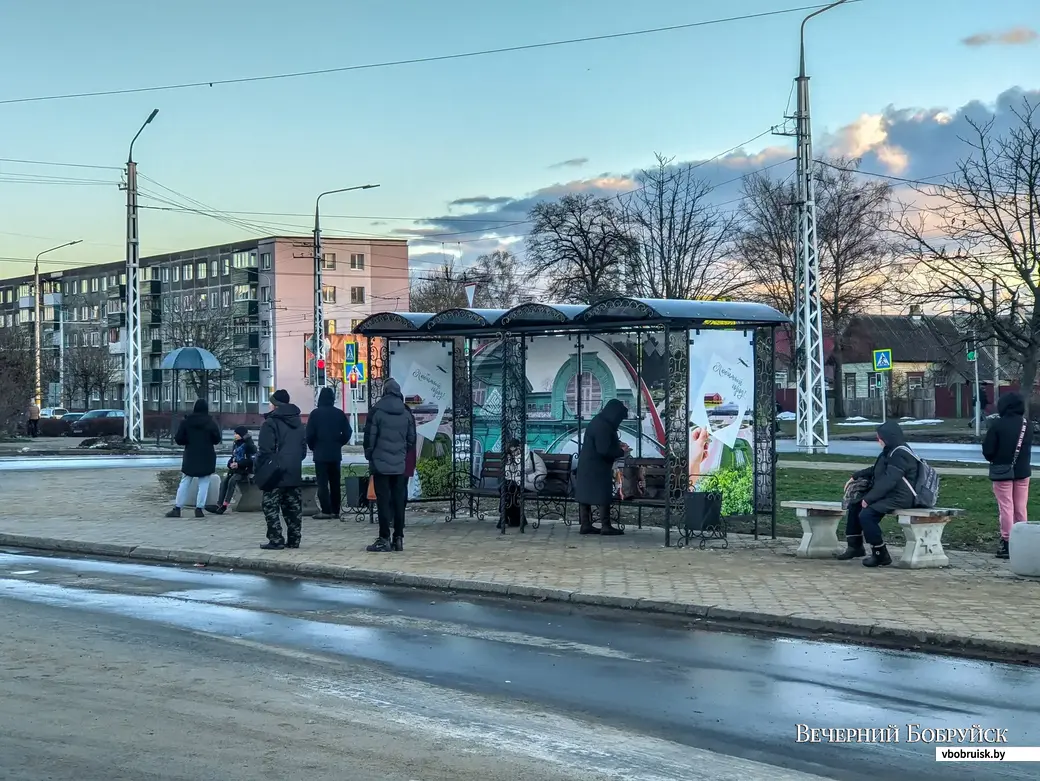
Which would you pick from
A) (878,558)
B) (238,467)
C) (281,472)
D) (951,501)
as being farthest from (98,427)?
(878,558)

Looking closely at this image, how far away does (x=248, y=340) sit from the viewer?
100 m

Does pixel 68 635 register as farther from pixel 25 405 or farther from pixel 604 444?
pixel 25 405

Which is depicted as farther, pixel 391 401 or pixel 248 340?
pixel 248 340

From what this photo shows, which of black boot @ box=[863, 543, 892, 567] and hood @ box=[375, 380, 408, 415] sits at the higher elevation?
hood @ box=[375, 380, 408, 415]

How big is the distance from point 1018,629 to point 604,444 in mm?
6783

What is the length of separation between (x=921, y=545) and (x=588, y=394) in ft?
19.3

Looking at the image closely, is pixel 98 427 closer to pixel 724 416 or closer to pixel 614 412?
pixel 614 412

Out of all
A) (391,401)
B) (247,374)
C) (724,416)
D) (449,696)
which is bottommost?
(449,696)

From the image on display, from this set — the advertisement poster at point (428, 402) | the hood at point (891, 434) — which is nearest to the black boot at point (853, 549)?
the hood at point (891, 434)

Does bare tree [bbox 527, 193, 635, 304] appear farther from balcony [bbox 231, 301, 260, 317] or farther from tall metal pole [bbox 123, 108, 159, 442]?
balcony [bbox 231, 301, 260, 317]

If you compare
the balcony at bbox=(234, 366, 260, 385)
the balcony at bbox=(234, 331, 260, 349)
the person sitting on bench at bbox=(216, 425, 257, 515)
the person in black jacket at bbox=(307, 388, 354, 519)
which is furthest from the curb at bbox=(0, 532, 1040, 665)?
the balcony at bbox=(234, 331, 260, 349)

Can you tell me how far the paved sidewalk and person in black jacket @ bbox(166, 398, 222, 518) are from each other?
1.42ft

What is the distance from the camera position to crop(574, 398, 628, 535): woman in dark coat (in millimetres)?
15414

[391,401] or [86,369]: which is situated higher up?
[86,369]
